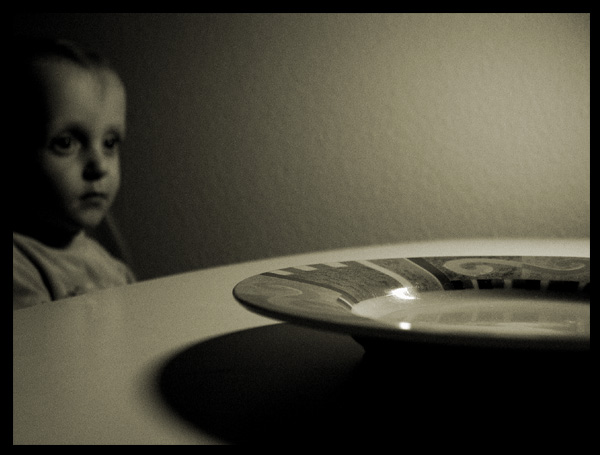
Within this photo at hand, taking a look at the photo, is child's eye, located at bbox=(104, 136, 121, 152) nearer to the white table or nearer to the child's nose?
the child's nose

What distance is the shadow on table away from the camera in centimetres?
23

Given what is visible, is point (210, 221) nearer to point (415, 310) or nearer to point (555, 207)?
point (555, 207)

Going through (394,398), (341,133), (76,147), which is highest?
(341,133)

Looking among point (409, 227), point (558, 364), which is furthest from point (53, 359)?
point (409, 227)

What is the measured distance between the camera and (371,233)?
145 cm

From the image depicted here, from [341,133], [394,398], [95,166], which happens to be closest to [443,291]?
[394,398]

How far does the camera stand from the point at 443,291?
386 mm

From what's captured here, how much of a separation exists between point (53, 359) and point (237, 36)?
1.18m

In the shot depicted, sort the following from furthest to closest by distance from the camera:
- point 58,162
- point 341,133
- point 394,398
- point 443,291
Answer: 1. point 341,133
2. point 58,162
3. point 443,291
4. point 394,398

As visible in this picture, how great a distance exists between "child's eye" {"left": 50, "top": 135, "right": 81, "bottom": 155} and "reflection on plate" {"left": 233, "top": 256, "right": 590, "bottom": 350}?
2.11ft

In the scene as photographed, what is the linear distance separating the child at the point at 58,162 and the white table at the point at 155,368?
43 cm

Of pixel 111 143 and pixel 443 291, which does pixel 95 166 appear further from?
pixel 443 291

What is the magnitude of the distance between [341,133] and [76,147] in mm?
696

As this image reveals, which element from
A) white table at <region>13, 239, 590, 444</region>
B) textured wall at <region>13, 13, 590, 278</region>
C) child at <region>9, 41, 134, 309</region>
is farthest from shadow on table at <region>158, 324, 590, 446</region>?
textured wall at <region>13, 13, 590, 278</region>
